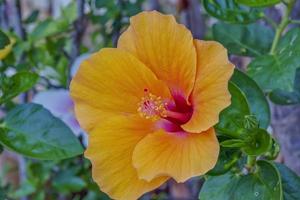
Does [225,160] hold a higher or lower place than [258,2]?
lower

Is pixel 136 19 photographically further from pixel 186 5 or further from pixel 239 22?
pixel 186 5

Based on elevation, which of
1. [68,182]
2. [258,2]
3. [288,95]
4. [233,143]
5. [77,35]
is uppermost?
[258,2]

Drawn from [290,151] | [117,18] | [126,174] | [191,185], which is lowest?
[191,185]

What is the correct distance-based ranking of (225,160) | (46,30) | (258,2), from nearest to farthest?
(225,160), (258,2), (46,30)

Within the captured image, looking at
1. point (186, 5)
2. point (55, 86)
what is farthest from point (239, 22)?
point (186, 5)

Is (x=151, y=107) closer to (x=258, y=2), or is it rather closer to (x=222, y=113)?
(x=222, y=113)

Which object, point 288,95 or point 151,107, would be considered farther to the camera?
point 288,95

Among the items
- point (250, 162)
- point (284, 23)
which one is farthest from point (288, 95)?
point (250, 162)
